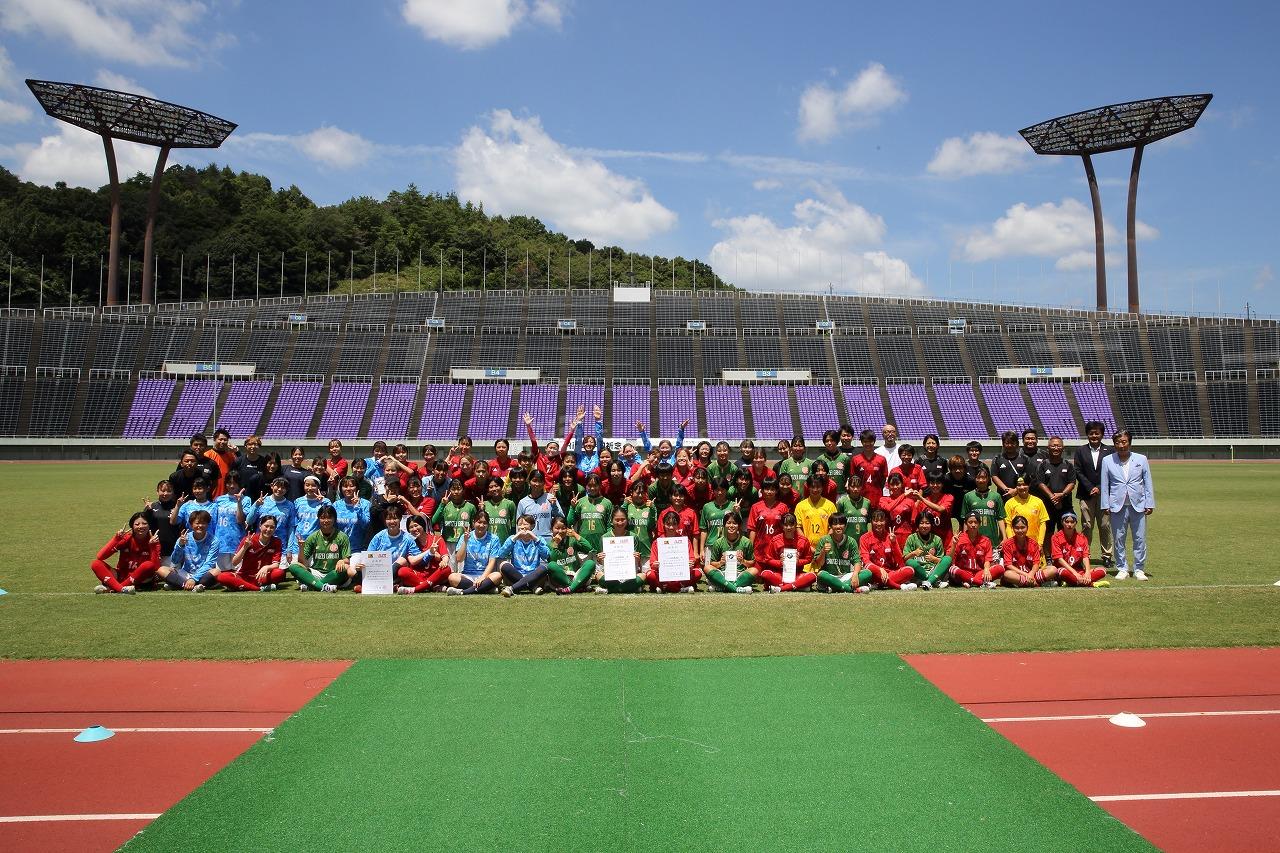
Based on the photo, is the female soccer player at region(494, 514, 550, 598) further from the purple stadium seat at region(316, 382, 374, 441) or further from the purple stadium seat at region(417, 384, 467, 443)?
the purple stadium seat at region(316, 382, 374, 441)

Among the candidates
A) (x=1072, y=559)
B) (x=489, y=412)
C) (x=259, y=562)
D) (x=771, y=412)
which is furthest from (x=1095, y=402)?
(x=259, y=562)

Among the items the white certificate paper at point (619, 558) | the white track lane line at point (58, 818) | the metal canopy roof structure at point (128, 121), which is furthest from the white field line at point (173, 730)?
the metal canopy roof structure at point (128, 121)

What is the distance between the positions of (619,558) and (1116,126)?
6358 cm

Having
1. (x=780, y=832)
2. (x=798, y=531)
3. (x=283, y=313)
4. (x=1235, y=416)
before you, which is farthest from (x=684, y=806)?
(x=283, y=313)

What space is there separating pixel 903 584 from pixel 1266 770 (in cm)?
556

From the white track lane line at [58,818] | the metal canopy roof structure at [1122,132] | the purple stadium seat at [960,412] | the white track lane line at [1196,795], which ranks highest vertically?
the metal canopy roof structure at [1122,132]

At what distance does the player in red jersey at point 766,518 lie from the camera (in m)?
11.1

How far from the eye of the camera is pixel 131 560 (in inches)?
420

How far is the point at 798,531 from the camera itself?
36.2 feet

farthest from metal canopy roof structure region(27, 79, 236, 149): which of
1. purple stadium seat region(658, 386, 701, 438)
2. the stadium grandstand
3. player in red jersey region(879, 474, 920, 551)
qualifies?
player in red jersey region(879, 474, 920, 551)

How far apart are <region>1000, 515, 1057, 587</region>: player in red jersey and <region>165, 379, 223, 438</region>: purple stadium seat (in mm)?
51332

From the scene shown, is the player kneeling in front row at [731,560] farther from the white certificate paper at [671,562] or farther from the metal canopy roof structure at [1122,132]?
the metal canopy roof structure at [1122,132]

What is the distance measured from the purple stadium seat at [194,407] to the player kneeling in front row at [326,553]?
4536 centimetres

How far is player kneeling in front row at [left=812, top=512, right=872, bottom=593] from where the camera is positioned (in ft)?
34.9
